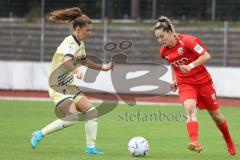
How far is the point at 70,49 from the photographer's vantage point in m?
11.3

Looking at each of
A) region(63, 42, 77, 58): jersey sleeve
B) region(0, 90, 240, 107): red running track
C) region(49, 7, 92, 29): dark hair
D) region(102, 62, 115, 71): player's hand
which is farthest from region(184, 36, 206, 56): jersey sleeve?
region(0, 90, 240, 107): red running track

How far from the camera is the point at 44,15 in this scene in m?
31.0

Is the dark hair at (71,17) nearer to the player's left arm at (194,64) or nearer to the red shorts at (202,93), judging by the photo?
the player's left arm at (194,64)

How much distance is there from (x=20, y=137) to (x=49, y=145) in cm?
132

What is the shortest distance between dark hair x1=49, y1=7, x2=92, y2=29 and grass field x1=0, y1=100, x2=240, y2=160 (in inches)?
80.5

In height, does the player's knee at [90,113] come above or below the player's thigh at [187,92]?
below

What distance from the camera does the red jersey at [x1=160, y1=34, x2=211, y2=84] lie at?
1111cm

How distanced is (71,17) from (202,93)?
2.37 meters

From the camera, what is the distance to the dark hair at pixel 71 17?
1132cm

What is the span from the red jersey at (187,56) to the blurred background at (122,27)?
1571 centimetres

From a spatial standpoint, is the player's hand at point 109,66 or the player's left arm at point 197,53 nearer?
the player's left arm at point 197,53

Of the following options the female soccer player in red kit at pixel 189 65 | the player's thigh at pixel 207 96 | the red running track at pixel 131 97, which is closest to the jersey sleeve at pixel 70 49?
the female soccer player in red kit at pixel 189 65

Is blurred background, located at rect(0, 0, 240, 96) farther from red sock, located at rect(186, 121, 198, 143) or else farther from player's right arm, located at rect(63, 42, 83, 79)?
red sock, located at rect(186, 121, 198, 143)

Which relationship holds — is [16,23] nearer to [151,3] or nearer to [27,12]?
[27,12]
